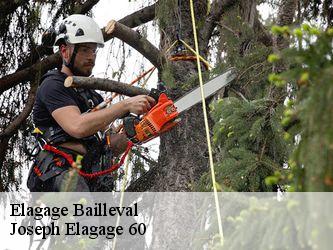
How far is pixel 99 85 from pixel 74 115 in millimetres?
270

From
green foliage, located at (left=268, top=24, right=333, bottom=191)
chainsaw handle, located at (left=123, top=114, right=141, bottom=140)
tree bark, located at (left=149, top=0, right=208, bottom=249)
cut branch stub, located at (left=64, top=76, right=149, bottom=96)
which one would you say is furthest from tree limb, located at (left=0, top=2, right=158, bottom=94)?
green foliage, located at (left=268, top=24, right=333, bottom=191)

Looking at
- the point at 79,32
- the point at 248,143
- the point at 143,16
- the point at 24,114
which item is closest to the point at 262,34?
the point at 143,16

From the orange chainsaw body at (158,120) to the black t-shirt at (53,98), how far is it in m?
0.42

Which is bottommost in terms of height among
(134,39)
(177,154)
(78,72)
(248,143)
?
(248,143)

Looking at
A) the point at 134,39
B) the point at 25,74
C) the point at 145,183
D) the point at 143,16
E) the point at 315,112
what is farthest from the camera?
the point at 25,74

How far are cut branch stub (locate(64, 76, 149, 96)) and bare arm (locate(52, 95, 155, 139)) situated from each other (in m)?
0.15

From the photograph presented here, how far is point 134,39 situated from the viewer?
4.66 metres

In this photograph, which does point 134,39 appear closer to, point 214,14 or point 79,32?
point 79,32

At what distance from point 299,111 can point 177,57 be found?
9.33 feet

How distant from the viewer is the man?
14.2ft

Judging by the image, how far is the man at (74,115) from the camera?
14.2ft

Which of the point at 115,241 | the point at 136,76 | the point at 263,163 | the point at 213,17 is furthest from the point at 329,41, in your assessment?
the point at 136,76

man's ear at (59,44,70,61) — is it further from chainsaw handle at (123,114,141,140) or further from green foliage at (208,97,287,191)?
green foliage at (208,97,287,191)

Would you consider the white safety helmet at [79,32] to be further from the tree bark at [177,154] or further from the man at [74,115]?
the tree bark at [177,154]
